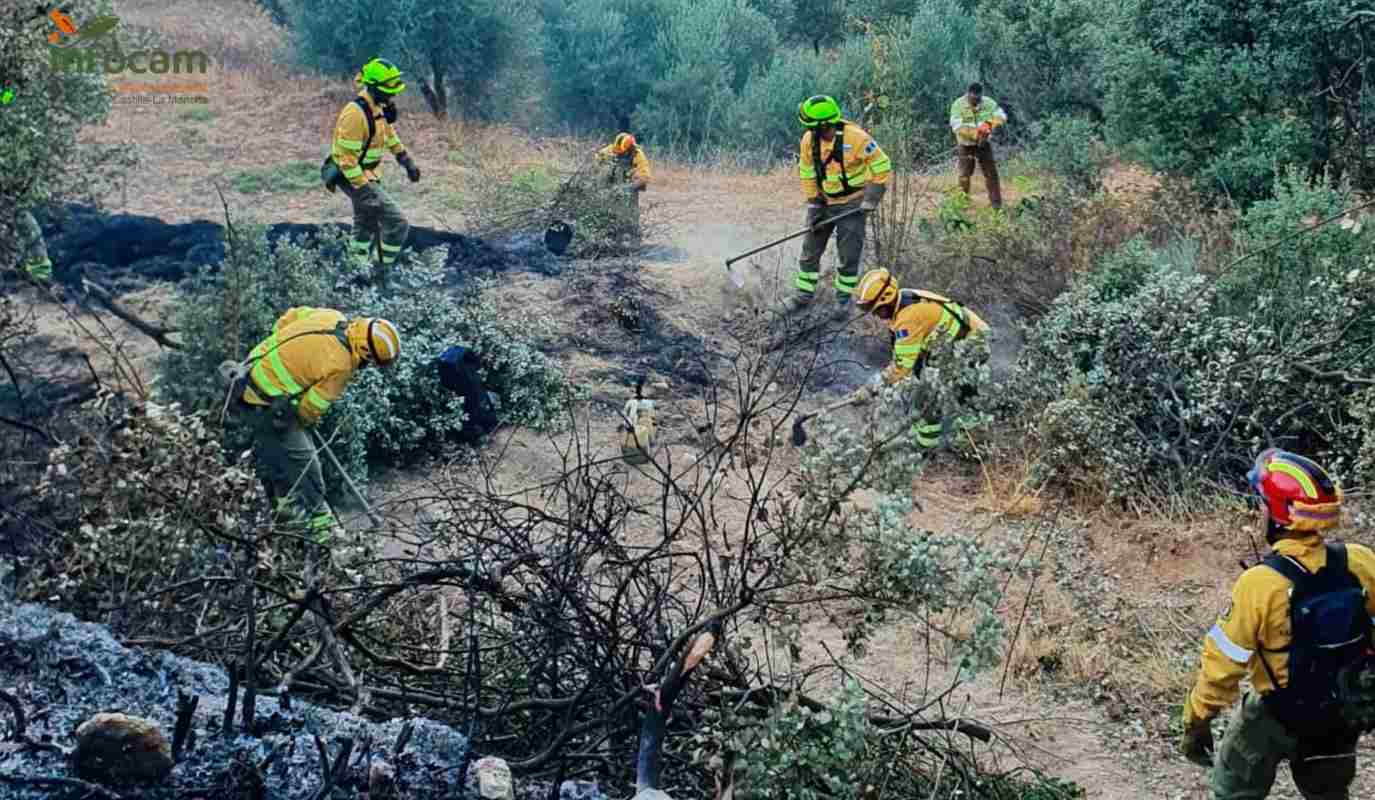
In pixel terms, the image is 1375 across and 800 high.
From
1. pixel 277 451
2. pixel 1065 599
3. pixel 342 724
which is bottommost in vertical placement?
pixel 1065 599

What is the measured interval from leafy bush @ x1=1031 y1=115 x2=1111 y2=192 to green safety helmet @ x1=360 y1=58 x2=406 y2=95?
7435mm

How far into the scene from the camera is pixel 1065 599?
7.91 m

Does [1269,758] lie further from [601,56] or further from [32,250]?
[601,56]

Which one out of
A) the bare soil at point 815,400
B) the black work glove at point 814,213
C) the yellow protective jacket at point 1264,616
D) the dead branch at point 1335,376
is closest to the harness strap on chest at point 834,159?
the black work glove at point 814,213

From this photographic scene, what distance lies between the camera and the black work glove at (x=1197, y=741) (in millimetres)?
4891

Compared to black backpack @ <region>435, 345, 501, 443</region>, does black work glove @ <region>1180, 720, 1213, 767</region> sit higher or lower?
higher

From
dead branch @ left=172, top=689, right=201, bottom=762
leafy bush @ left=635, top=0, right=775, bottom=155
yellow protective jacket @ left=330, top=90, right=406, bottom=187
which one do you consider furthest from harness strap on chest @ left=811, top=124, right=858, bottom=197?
leafy bush @ left=635, top=0, right=775, bottom=155

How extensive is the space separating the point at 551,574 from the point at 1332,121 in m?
10.6

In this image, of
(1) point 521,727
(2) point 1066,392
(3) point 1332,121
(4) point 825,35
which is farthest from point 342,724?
(4) point 825,35

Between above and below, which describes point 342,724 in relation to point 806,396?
above

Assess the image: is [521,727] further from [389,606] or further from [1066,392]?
[1066,392]

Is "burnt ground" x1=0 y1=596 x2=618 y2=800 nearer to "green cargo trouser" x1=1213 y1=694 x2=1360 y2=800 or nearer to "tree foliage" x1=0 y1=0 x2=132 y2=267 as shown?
"green cargo trouser" x1=1213 y1=694 x2=1360 y2=800

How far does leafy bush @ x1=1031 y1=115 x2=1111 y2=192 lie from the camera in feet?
50.8

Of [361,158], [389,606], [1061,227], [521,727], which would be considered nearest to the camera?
[521,727]
